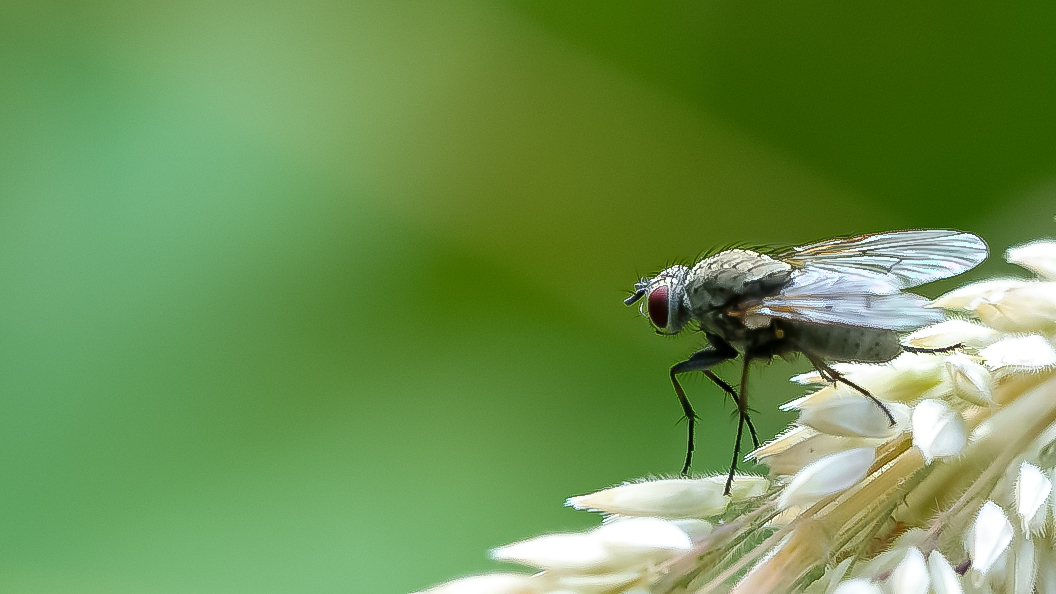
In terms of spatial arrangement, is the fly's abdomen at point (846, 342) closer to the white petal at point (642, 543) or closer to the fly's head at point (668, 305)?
the fly's head at point (668, 305)

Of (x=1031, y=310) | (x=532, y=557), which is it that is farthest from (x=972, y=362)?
(x=532, y=557)

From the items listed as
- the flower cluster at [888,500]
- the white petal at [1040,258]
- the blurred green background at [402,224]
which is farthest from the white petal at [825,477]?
the blurred green background at [402,224]

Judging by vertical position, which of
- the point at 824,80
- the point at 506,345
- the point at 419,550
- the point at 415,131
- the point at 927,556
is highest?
the point at 415,131

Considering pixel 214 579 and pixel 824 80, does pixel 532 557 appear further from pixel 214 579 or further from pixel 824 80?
pixel 824 80

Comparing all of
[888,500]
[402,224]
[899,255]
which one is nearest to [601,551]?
[888,500]

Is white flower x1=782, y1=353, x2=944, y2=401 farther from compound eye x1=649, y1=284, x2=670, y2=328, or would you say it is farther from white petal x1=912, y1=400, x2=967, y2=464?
compound eye x1=649, y1=284, x2=670, y2=328

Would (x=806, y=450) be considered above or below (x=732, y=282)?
below

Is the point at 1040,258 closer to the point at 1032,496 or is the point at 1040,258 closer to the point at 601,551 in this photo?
the point at 1032,496
